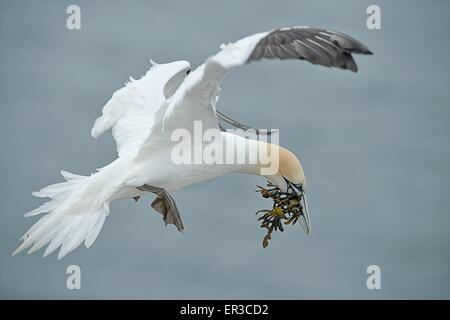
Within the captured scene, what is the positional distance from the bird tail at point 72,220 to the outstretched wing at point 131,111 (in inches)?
28.7

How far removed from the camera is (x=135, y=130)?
9492mm

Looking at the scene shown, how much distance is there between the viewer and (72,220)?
878cm

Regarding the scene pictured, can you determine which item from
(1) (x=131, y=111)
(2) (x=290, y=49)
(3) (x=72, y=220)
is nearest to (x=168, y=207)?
(3) (x=72, y=220)

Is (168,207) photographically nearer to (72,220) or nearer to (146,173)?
(146,173)

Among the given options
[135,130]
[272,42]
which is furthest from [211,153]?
[272,42]

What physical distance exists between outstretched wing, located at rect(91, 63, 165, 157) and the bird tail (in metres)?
0.73

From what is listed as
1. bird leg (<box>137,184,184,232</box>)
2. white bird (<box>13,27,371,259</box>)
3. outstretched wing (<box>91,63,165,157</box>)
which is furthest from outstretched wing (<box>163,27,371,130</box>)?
outstretched wing (<box>91,63,165,157</box>)

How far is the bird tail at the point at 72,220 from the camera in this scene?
8.71 m

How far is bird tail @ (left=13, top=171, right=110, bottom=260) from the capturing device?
871cm

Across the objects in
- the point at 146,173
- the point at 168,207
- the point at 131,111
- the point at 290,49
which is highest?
the point at 131,111

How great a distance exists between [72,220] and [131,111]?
1.27 metres

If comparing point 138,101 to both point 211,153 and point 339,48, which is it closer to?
point 211,153

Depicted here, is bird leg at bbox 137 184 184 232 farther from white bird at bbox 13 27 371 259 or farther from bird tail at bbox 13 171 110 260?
bird tail at bbox 13 171 110 260

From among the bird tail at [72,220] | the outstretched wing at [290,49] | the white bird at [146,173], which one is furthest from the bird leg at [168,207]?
the outstretched wing at [290,49]
